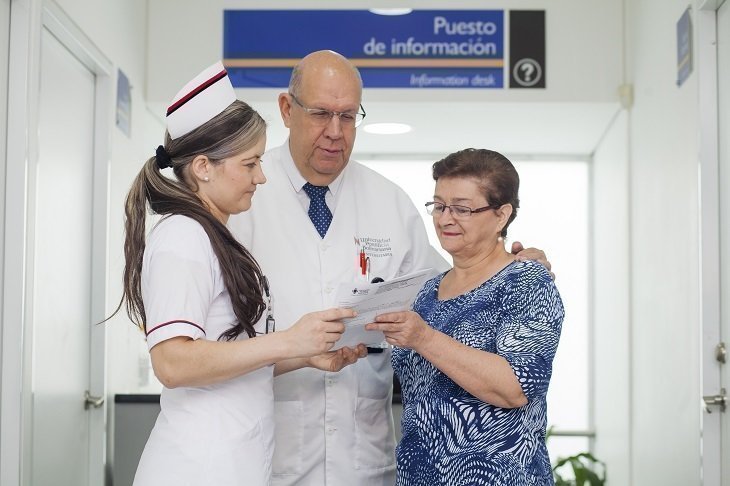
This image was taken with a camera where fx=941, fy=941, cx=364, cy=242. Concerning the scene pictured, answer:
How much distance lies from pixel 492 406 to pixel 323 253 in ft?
1.87

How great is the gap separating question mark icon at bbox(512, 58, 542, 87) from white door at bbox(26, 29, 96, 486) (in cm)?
180

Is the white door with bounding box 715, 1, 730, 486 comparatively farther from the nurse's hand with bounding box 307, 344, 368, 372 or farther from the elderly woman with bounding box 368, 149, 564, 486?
the nurse's hand with bounding box 307, 344, 368, 372

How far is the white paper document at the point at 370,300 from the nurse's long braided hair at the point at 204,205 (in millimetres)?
164

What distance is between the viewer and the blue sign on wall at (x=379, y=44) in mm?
4137

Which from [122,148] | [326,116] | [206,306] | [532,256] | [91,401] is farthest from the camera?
[122,148]

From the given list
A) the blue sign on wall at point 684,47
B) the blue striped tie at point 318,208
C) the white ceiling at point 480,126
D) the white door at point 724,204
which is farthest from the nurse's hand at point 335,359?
the white ceiling at point 480,126

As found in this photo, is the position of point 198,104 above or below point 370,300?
above

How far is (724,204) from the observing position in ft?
9.20

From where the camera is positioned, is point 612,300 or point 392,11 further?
point 612,300

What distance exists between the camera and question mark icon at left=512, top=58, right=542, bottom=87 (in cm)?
413

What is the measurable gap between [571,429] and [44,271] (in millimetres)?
3397

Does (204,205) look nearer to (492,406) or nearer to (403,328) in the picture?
(403,328)

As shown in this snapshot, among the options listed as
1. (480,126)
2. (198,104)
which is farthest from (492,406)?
(480,126)

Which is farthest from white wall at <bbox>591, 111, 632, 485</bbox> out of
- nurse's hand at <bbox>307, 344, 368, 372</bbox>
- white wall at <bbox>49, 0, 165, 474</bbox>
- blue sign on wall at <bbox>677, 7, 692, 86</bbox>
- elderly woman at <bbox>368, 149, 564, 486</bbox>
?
nurse's hand at <bbox>307, 344, 368, 372</bbox>
